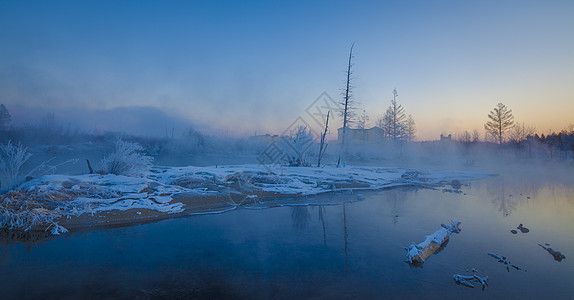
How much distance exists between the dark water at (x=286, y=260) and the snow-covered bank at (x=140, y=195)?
79cm

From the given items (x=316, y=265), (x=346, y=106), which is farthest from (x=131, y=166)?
(x=346, y=106)

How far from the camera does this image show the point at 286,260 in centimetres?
410

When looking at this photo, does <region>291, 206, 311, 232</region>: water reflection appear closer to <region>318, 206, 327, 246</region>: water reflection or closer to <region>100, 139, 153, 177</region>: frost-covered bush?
<region>318, 206, 327, 246</region>: water reflection

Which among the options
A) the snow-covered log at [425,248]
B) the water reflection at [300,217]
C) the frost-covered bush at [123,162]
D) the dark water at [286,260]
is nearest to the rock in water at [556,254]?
the dark water at [286,260]

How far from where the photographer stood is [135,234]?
5176 mm

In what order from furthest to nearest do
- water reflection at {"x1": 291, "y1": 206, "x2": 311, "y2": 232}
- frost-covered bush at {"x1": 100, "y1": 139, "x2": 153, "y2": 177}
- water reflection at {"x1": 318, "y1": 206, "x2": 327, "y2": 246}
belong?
1. frost-covered bush at {"x1": 100, "y1": 139, "x2": 153, "y2": 177}
2. water reflection at {"x1": 291, "y1": 206, "x2": 311, "y2": 232}
3. water reflection at {"x1": 318, "y1": 206, "x2": 327, "y2": 246}

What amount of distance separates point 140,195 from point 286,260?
5354mm

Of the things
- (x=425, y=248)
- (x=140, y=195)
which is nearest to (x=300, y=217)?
(x=425, y=248)

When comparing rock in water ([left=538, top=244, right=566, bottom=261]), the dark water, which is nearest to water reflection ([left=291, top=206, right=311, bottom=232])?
the dark water

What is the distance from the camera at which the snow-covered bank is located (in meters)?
5.41

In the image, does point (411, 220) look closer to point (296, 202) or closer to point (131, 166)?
point (296, 202)

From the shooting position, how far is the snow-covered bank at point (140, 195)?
541 cm

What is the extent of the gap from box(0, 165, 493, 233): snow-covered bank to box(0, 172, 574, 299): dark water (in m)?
0.79

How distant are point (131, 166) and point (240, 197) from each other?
176 inches
